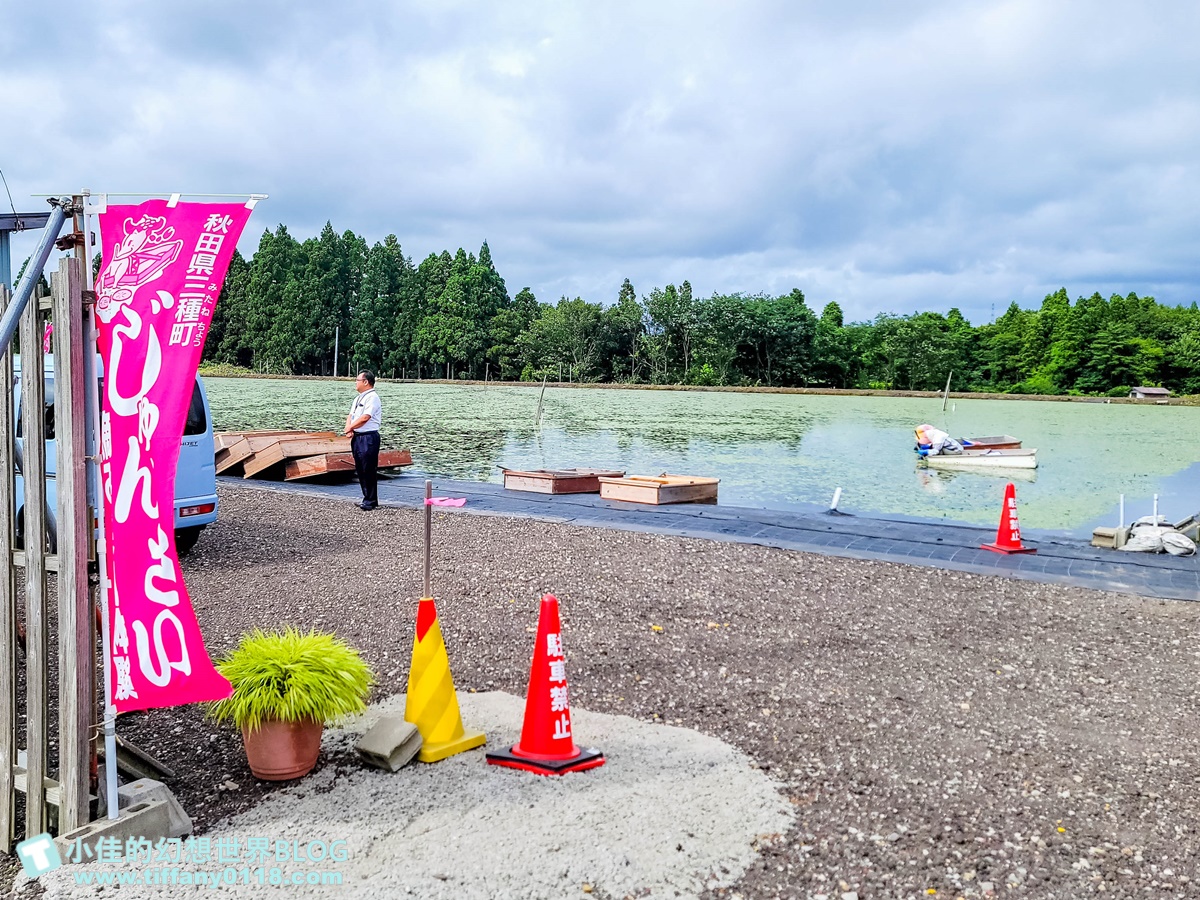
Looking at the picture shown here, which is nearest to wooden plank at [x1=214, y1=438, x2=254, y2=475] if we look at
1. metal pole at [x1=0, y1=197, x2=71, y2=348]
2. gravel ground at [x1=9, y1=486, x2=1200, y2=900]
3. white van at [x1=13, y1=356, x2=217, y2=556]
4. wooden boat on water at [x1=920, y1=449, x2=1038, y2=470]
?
gravel ground at [x1=9, y1=486, x2=1200, y2=900]

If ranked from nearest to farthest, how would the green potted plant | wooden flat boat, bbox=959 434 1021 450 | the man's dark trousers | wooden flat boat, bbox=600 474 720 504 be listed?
1. the green potted plant
2. the man's dark trousers
3. wooden flat boat, bbox=600 474 720 504
4. wooden flat boat, bbox=959 434 1021 450

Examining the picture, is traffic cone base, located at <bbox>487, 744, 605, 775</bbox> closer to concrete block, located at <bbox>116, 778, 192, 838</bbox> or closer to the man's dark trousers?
concrete block, located at <bbox>116, 778, 192, 838</bbox>

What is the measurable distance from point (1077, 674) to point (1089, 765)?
1.62 m

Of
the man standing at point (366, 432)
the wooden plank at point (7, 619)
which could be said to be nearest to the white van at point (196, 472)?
the man standing at point (366, 432)

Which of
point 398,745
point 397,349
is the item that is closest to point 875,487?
point 398,745

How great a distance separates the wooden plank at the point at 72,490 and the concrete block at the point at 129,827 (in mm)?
345

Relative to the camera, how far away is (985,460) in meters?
24.6

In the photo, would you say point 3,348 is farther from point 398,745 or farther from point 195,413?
point 195,413

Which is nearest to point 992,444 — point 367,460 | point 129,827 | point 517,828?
point 367,460

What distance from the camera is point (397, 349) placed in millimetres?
85625

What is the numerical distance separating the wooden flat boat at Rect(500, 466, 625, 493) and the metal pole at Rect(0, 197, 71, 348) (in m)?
11.3

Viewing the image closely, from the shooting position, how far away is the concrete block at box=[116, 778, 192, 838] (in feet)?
11.2

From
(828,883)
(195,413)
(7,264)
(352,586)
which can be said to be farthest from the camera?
(195,413)

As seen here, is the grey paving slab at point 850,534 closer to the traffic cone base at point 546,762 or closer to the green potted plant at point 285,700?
the traffic cone base at point 546,762
